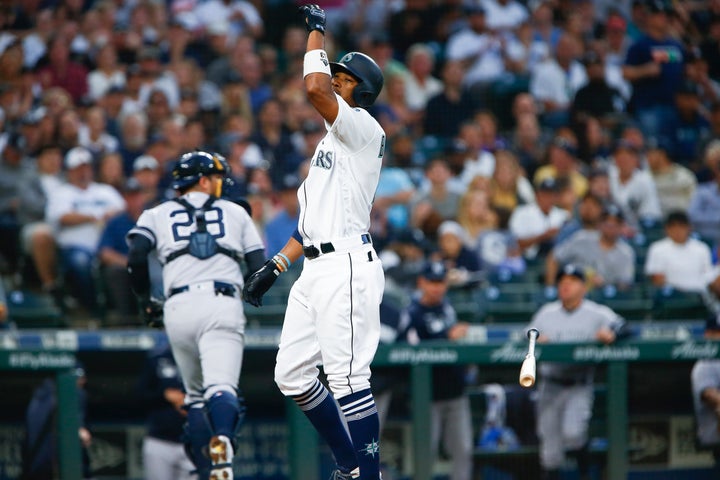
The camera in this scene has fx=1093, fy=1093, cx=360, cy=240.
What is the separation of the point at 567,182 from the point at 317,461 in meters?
→ 4.08

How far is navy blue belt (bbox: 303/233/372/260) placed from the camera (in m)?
4.38

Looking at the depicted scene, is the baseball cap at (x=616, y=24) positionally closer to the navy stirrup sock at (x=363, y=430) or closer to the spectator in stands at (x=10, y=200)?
the spectator in stands at (x=10, y=200)

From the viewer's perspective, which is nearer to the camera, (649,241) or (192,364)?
(192,364)

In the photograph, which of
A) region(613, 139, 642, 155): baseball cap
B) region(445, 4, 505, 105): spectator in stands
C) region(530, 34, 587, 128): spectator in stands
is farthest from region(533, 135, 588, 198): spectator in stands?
region(445, 4, 505, 105): spectator in stands

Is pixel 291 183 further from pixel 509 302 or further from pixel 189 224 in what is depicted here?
pixel 189 224

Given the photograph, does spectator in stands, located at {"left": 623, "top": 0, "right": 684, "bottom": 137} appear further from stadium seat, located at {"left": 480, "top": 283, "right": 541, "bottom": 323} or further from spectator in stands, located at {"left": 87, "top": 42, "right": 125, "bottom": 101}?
spectator in stands, located at {"left": 87, "top": 42, "right": 125, "bottom": 101}

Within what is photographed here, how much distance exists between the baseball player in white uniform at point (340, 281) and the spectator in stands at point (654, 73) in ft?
21.7

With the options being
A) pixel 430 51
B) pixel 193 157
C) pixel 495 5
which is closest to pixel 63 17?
pixel 430 51

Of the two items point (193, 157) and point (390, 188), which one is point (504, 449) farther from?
point (390, 188)

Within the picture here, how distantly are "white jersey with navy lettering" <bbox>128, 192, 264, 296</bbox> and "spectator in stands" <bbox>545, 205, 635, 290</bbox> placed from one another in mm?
3382

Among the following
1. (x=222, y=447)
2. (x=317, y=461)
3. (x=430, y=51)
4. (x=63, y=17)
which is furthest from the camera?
(x=430, y=51)

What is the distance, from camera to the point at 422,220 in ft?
28.9

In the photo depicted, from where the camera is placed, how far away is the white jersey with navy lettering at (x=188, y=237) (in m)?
5.37

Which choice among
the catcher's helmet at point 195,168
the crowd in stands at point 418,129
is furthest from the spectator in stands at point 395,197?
the catcher's helmet at point 195,168
